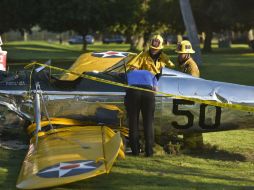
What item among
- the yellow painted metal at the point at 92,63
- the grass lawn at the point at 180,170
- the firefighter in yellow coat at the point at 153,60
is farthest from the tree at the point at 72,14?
the firefighter in yellow coat at the point at 153,60

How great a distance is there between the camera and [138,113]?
777cm

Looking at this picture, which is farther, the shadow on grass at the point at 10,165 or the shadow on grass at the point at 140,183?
the shadow on grass at the point at 10,165

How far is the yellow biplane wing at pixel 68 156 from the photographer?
18.7ft

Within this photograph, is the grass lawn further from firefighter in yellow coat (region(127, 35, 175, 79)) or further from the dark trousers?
firefighter in yellow coat (region(127, 35, 175, 79))

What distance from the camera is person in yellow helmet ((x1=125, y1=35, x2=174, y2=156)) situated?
7.67 m

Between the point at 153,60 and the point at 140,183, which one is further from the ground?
the point at 153,60

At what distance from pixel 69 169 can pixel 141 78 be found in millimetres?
2223

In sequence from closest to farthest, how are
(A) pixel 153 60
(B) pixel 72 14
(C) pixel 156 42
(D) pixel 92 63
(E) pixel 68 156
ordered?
(E) pixel 68 156, (C) pixel 156 42, (A) pixel 153 60, (D) pixel 92 63, (B) pixel 72 14

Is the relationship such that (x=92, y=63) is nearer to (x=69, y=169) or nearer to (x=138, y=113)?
(x=138, y=113)

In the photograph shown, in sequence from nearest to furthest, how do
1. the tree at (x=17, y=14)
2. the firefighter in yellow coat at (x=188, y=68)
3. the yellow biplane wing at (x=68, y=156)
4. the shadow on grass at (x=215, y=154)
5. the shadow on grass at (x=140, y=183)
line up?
the yellow biplane wing at (x=68, y=156), the shadow on grass at (x=140, y=183), the shadow on grass at (x=215, y=154), the firefighter in yellow coat at (x=188, y=68), the tree at (x=17, y=14)

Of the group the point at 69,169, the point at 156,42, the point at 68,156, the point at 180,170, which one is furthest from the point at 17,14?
the point at 69,169

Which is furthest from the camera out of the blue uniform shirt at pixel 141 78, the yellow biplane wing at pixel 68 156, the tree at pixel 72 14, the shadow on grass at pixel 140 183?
the tree at pixel 72 14

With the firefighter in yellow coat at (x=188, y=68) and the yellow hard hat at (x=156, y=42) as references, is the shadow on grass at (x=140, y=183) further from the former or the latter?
the yellow hard hat at (x=156, y=42)

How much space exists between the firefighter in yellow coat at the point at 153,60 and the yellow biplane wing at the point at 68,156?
1038mm
